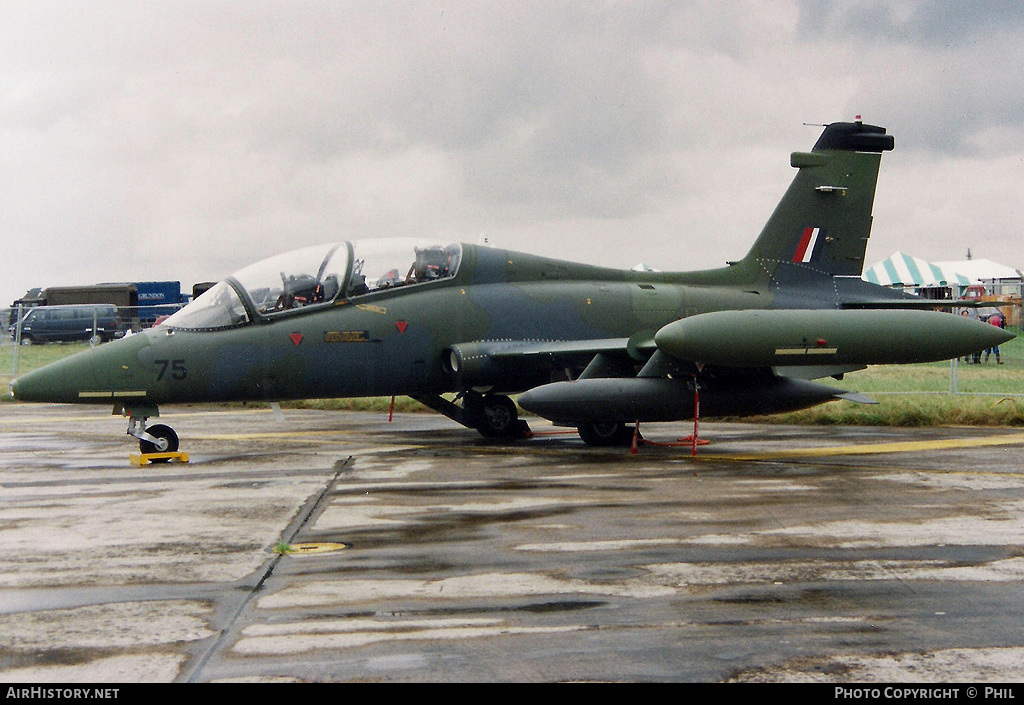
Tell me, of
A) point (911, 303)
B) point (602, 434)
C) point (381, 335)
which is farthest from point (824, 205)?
point (381, 335)

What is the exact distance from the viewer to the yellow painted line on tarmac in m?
12.4

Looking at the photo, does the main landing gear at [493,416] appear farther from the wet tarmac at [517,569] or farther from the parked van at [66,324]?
the parked van at [66,324]

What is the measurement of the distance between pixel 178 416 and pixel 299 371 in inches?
323

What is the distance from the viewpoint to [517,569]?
20.5 feet

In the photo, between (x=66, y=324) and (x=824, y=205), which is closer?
(x=824, y=205)

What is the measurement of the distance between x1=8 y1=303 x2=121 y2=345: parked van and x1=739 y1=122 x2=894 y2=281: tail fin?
27400 millimetres

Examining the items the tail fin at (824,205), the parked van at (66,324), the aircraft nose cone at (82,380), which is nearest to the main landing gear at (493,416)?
the aircraft nose cone at (82,380)

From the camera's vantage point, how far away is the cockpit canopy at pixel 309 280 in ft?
41.5

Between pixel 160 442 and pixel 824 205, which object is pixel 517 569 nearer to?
pixel 160 442

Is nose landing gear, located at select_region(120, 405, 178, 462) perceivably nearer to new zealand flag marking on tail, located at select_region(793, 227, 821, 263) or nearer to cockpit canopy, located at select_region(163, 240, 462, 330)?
cockpit canopy, located at select_region(163, 240, 462, 330)

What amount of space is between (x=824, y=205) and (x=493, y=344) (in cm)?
607

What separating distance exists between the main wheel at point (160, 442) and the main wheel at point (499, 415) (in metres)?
4.23

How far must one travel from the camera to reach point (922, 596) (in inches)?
218

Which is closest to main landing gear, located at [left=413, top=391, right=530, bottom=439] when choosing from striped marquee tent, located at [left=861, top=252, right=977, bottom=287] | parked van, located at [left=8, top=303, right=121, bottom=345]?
parked van, located at [left=8, top=303, right=121, bottom=345]
